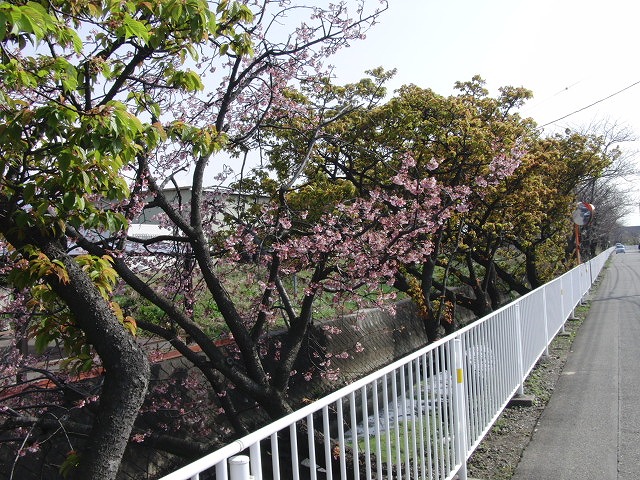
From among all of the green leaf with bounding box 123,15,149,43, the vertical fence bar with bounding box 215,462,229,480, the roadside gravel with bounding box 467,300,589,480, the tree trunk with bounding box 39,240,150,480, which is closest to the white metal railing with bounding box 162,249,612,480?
the vertical fence bar with bounding box 215,462,229,480

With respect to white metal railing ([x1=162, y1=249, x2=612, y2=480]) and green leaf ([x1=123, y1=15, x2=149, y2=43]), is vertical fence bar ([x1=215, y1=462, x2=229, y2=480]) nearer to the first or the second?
white metal railing ([x1=162, y1=249, x2=612, y2=480])

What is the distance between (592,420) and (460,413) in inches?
105

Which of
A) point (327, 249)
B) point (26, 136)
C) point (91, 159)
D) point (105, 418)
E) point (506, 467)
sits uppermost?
point (26, 136)

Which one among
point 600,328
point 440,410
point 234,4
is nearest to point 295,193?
point 234,4

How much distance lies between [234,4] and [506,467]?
4714mm

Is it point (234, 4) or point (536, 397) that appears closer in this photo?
point (234, 4)

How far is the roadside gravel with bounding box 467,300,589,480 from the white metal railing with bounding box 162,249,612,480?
25 cm

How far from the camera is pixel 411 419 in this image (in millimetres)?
4059

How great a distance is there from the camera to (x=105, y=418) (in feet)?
10.1

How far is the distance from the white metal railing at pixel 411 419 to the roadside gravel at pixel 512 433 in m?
0.25

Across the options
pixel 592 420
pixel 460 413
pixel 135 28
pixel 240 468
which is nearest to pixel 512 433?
pixel 592 420

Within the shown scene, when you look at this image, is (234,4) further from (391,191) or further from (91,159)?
(391,191)

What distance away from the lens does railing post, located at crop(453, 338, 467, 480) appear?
181 inches

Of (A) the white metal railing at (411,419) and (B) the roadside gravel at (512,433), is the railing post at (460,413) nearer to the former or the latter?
(A) the white metal railing at (411,419)
